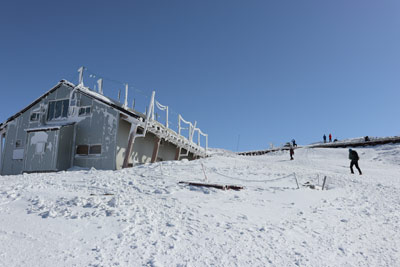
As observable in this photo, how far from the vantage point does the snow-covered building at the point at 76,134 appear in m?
18.8

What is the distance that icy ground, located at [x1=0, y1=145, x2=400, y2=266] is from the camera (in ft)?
15.9

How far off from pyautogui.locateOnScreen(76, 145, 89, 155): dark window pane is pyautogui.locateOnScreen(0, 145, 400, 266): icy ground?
970 centimetres

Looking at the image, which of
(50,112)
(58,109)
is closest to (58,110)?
(58,109)

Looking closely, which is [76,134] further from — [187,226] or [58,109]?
[187,226]

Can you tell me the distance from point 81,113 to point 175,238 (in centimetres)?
1735

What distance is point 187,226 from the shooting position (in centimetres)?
616

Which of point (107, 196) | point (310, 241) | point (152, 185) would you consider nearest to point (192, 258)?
point (310, 241)

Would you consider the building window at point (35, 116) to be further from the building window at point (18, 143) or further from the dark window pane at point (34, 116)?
the building window at point (18, 143)

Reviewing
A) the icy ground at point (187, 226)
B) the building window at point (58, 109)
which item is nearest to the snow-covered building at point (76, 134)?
the building window at point (58, 109)

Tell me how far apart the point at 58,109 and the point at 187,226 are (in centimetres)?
1877

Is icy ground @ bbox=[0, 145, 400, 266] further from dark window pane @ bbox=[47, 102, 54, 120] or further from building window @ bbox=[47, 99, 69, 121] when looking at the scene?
dark window pane @ bbox=[47, 102, 54, 120]

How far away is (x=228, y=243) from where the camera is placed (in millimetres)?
5422

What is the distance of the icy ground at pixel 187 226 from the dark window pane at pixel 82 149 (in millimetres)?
9696

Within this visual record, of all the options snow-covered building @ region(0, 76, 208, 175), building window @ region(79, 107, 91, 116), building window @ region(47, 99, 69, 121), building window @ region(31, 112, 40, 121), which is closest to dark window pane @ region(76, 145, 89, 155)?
Answer: snow-covered building @ region(0, 76, 208, 175)
